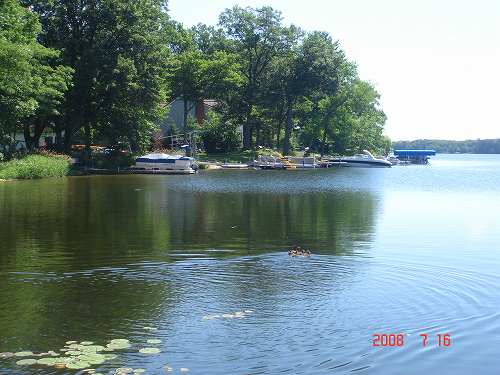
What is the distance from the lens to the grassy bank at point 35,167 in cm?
5041

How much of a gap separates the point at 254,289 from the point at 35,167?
4336cm

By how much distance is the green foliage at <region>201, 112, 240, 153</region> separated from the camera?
301ft

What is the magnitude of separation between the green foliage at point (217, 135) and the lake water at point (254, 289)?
63.2 metres

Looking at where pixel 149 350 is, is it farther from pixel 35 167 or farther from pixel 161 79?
pixel 161 79

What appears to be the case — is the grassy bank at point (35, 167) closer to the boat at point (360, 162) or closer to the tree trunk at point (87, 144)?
the tree trunk at point (87, 144)

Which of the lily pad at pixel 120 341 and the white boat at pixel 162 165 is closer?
the lily pad at pixel 120 341

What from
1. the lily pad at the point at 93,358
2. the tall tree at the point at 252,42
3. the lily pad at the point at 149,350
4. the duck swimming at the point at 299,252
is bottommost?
the lily pad at the point at 149,350

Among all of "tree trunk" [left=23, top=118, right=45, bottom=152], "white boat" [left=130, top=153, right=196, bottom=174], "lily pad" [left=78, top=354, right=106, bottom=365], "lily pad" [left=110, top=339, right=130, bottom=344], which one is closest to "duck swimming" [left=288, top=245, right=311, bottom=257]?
"lily pad" [left=110, top=339, right=130, bottom=344]

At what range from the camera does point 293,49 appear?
9744 cm

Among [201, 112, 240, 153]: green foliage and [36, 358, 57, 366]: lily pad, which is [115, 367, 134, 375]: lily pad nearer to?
[36, 358, 57, 366]: lily pad

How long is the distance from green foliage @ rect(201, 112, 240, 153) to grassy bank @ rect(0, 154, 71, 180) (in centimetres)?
3426

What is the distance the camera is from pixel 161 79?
2623 inches

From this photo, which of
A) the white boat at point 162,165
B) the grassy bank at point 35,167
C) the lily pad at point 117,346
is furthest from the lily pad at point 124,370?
the white boat at point 162,165

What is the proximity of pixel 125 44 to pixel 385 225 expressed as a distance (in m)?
44.2
